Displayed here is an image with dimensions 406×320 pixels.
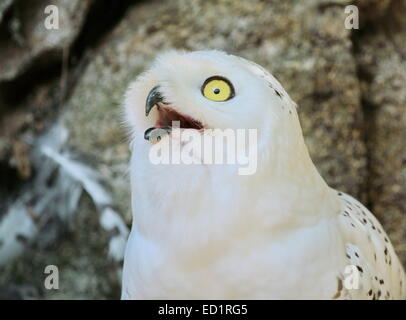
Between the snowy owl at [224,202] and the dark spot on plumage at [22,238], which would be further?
the dark spot on plumage at [22,238]

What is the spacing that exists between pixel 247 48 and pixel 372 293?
1.27 metres

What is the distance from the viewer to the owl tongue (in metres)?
1.42

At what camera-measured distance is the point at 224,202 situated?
4.77 feet

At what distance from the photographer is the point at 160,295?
1.52 metres

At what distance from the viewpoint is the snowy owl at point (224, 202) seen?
4.74ft

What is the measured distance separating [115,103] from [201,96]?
1306mm

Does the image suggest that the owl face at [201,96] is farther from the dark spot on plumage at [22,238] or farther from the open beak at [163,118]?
the dark spot on plumage at [22,238]

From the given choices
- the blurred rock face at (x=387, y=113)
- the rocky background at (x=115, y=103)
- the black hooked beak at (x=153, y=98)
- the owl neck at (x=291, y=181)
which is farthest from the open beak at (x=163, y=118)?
the blurred rock face at (x=387, y=113)

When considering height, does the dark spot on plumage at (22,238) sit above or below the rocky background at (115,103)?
below

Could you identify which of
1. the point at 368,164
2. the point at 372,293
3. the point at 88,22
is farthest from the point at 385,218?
the point at 88,22

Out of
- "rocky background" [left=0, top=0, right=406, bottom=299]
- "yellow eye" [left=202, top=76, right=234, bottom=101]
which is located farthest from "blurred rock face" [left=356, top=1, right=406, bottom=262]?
"yellow eye" [left=202, top=76, right=234, bottom=101]

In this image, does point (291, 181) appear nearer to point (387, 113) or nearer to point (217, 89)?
point (217, 89)

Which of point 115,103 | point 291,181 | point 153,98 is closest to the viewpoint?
point 153,98

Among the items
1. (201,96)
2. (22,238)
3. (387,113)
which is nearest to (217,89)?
(201,96)
